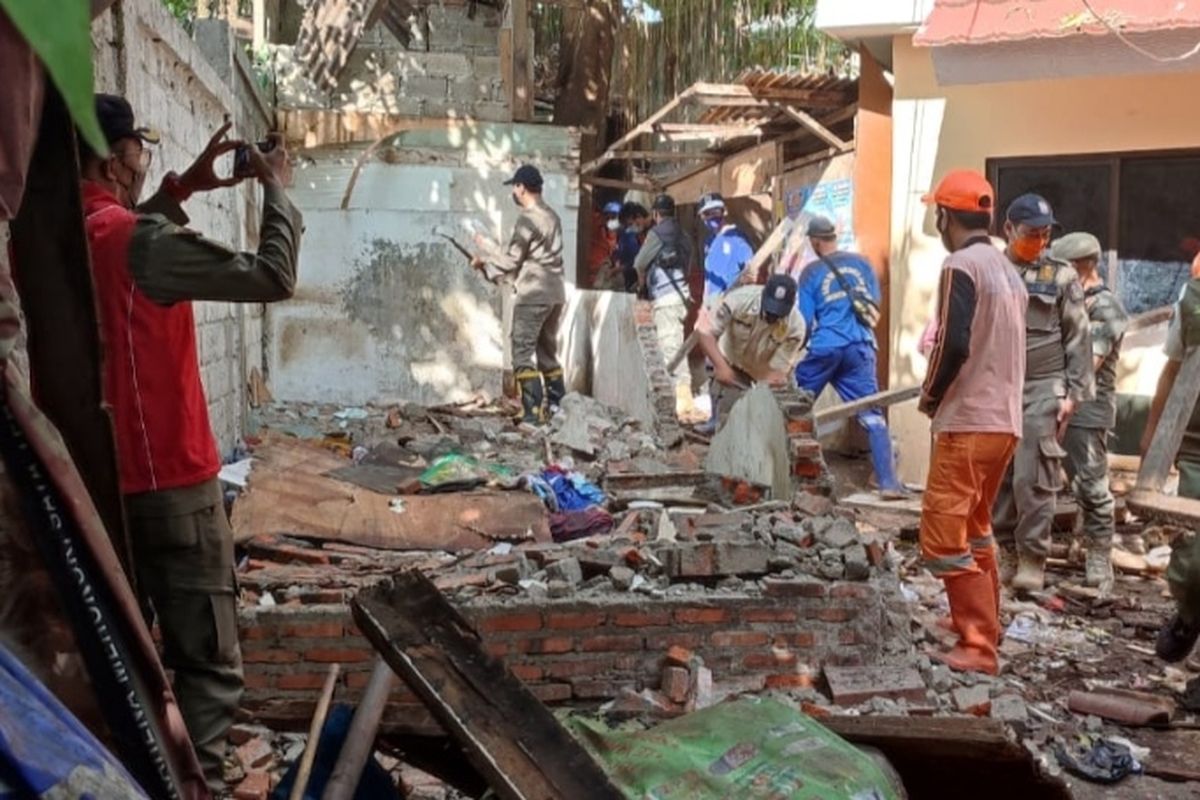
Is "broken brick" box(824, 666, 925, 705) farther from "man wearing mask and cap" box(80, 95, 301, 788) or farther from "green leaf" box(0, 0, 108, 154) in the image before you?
"green leaf" box(0, 0, 108, 154)

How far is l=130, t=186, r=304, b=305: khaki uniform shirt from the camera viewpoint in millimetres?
2674

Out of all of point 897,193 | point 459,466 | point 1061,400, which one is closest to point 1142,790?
point 1061,400

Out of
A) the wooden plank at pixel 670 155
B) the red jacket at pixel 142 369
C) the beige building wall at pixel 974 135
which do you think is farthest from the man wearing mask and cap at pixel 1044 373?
the wooden plank at pixel 670 155

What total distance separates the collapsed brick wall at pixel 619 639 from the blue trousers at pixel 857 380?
10.3 ft

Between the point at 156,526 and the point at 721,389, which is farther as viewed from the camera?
the point at 721,389

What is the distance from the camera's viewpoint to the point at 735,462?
255 inches

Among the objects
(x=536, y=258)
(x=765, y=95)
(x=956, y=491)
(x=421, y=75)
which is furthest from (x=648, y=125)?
(x=956, y=491)

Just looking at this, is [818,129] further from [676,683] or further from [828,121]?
[676,683]

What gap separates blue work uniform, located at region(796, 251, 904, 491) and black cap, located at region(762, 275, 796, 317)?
73 centimetres

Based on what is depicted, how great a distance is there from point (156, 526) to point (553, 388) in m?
6.63

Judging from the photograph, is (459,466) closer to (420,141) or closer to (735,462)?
(735,462)

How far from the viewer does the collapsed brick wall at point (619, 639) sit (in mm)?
3934

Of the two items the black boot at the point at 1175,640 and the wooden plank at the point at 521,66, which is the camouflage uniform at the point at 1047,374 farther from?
the wooden plank at the point at 521,66

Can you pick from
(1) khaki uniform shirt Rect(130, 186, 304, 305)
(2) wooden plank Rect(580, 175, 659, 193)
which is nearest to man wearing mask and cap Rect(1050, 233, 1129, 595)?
(1) khaki uniform shirt Rect(130, 186, 304, 305)
